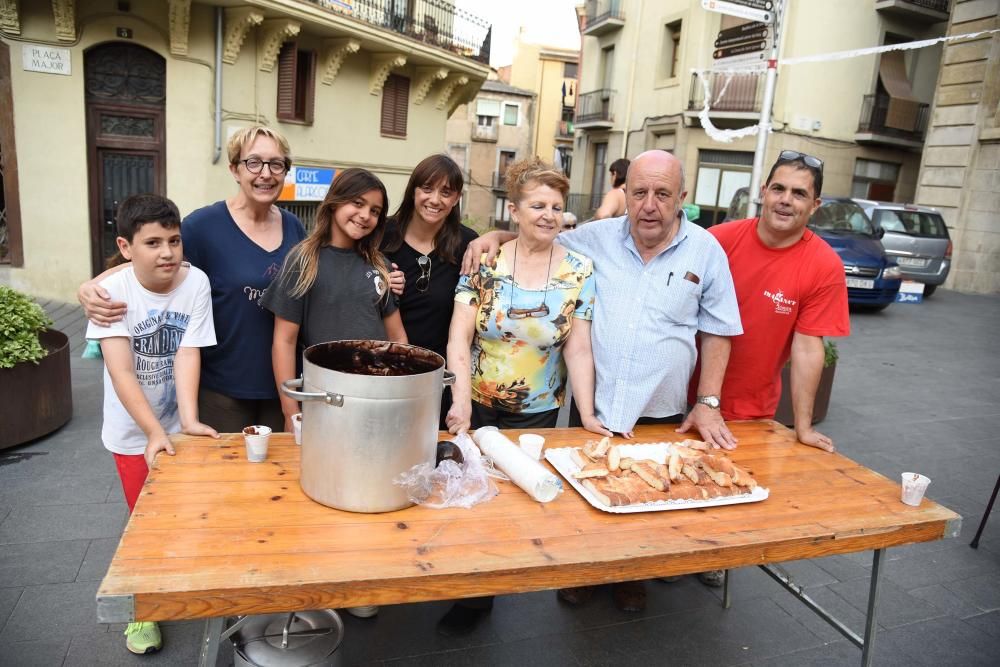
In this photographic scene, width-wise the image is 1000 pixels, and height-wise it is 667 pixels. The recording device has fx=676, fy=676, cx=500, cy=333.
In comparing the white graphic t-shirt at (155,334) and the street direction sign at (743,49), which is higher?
the street direction sign at (743,49)

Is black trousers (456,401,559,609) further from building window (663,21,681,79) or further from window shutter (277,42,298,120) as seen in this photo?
building window (663,21,681,79)

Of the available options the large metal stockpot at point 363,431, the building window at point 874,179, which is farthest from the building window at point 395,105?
the building window at point 874,179

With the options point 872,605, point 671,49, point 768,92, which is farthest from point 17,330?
point 671,49

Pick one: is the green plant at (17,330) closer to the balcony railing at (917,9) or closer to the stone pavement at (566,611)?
the stone pavement at (566,611)

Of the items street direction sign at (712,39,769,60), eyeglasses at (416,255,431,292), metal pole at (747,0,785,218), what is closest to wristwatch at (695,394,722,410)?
eyeglasses at (416,255,431,292)

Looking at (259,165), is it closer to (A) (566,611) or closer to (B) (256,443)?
(B) (256,443)

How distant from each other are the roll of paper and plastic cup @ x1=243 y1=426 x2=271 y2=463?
0.72 m

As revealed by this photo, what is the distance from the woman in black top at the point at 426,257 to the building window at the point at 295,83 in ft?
35.3

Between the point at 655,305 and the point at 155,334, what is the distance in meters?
1.98

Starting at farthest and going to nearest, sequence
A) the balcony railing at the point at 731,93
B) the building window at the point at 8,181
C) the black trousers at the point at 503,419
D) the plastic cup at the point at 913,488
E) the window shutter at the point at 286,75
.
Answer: the balcony railing at the point at 731,93 < the window shutter at the point at 286,75 < the building window at the point at 8,181 < the black trousers at the point at 503,419 < the plastic cup at the point at 913,488

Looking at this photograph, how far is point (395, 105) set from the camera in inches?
605

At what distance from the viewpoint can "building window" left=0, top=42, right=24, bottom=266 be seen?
9.60 meters

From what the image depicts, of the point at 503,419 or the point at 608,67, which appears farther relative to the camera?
the point at 608,67

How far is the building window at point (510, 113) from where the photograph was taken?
1480 inches
